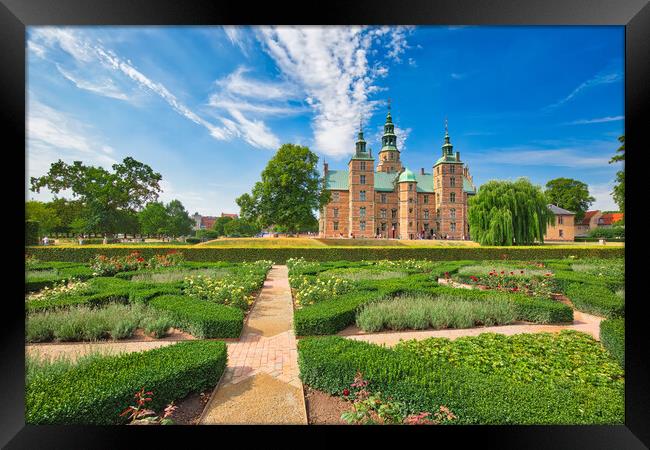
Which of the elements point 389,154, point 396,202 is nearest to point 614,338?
point 396,202

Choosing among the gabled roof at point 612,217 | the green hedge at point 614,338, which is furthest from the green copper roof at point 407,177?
the green hedge at point 614,338

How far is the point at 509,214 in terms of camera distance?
53.9 feet

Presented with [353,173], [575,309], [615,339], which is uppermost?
[353,173]

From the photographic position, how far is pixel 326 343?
129 inches

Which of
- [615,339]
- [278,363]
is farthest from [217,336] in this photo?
[615,339]

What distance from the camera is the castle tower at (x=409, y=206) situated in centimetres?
3688

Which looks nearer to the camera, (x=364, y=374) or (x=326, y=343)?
(x=364, y=374)

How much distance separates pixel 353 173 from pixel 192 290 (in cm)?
3242

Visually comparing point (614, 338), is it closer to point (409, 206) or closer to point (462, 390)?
point (462, 390)

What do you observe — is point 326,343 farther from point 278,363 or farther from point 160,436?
point 160,436

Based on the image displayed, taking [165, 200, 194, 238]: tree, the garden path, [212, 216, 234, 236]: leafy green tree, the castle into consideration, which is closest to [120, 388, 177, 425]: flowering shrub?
the garden path

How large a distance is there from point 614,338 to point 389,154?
43.9 m

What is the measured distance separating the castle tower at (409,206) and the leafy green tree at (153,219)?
30.4 meters

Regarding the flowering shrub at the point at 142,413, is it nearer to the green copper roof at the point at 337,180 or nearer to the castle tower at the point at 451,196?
the green copper roof at the point at 337,180
